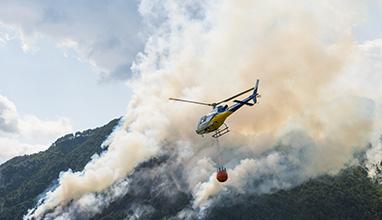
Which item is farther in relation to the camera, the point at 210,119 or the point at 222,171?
the point at 210,119

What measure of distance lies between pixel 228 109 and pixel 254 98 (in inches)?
268

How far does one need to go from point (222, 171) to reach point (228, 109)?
1209cm

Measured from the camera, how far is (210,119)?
94.1m

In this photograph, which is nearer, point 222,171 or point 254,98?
point 222,171

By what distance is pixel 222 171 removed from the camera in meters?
88.2

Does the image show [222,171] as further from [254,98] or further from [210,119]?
[254,98]

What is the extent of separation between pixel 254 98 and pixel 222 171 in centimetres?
1694

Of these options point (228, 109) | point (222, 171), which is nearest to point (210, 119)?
point (228, 109)

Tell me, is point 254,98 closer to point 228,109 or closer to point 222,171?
point 228,109

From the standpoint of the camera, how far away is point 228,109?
92.6 metres

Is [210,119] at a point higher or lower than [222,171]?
higher

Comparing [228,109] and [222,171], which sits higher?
[228,109]

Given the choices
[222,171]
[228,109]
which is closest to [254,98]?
[228,109]
